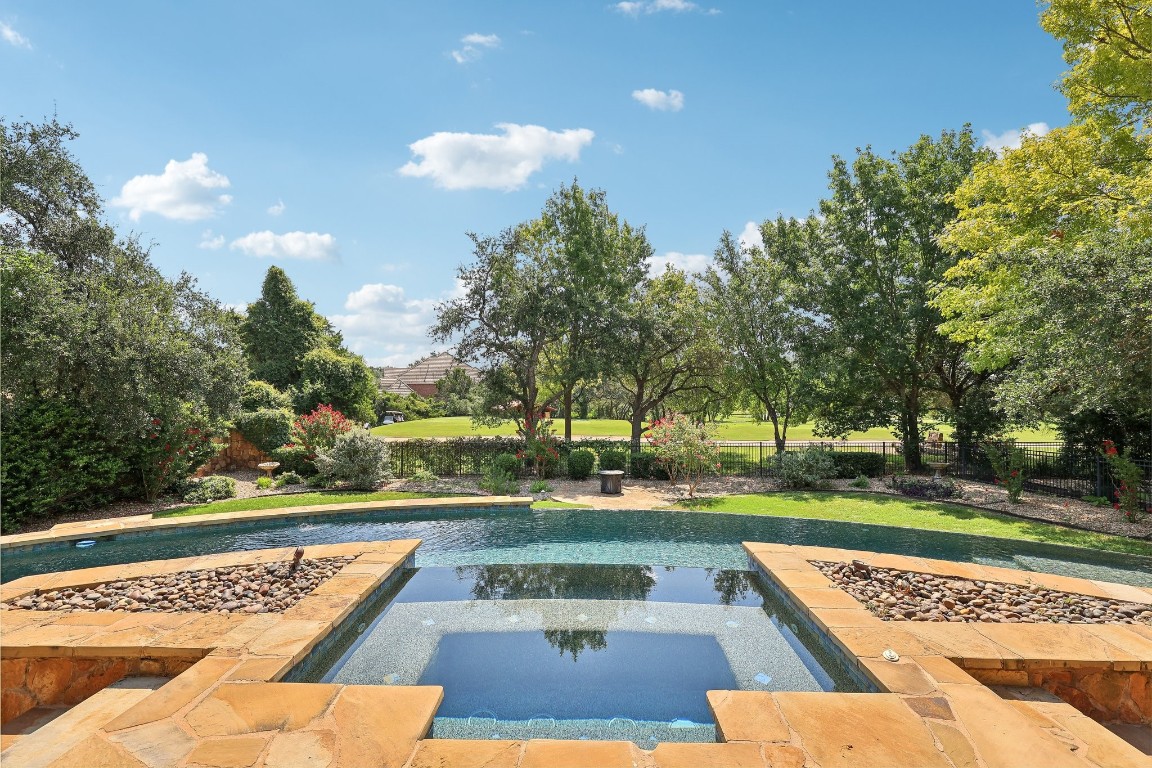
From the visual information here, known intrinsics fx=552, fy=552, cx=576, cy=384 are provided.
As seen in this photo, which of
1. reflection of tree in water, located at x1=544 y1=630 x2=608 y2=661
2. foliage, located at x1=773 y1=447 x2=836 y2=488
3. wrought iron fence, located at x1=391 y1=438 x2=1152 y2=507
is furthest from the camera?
foliage, located at x1=773 y1=447 x2=836 y2=488

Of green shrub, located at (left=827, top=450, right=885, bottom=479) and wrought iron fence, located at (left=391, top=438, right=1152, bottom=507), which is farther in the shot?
green shrub, located at (left=827, top=450, right=885, bottom=479)

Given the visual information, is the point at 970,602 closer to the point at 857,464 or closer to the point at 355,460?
the point at 857,464

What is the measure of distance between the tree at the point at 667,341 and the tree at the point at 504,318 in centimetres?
285

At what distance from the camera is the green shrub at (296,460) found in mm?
14734

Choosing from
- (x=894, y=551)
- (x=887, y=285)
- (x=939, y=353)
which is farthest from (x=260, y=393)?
(x=939, y=353)

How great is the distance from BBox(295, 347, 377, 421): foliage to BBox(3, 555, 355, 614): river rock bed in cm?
1751

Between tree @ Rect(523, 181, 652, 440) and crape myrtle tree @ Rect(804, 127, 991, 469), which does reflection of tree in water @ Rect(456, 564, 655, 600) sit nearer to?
tree @ Rect(523, 181, 652, 440)

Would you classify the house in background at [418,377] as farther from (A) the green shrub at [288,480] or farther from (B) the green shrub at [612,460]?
(B) the green shrub at [612,460]

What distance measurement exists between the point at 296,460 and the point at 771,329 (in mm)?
14348

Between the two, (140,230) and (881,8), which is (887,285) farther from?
(140,230)

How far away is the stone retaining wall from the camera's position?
16.3m

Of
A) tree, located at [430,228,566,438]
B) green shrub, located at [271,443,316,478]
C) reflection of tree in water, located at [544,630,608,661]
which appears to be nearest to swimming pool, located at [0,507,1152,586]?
reflection of tree in water, located at [544,630,608,661]

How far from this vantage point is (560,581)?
6.85 meters

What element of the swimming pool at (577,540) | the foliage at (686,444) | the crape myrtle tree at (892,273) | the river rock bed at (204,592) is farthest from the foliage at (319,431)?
the crape myrtle tree at (892,273)
